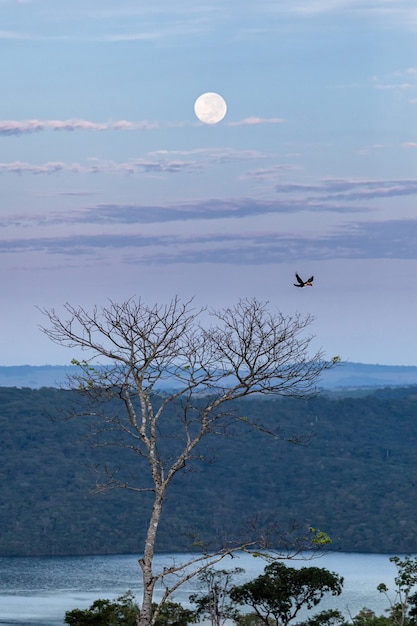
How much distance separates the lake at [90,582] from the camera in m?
116

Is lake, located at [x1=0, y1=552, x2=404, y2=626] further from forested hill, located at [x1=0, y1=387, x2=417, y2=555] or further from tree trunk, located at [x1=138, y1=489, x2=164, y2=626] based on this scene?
tree trunk, located at [x1=138, y1=489, x2=164, y2=626]

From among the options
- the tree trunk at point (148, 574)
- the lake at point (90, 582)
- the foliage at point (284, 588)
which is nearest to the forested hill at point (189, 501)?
the lake at point (90, 582)

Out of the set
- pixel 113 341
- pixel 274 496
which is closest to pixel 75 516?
pixel 274 496

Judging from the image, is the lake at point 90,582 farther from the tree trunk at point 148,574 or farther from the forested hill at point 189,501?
the tree trunk at point 148,574

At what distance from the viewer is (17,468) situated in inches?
7451

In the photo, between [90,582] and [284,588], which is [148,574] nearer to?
[284,588]

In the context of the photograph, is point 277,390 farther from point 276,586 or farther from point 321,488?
point 321,488

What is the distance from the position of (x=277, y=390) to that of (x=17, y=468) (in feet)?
583

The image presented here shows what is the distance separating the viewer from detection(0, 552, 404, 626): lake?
115938 millimetres

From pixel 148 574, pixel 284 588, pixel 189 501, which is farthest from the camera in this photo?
pixel 189 501

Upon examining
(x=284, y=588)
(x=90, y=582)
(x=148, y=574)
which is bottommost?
(x=148, y=574)

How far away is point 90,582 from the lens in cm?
13812

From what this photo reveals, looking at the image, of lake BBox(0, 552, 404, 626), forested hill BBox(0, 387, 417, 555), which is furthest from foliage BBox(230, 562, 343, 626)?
forested hill BBox(0, 387, 417, 555)

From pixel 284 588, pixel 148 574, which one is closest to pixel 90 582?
pixel 284 588
